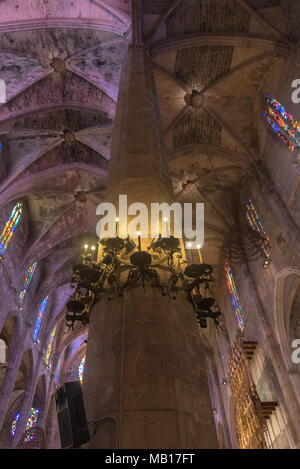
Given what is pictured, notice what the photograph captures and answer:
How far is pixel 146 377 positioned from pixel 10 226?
1370 centimetres

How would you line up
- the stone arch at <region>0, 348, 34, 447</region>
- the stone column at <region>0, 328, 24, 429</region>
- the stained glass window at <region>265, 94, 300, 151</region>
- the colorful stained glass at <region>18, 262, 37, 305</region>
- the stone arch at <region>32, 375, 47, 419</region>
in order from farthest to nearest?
the stone arch at <region>32, 375, 47, 419</region> → the stone arch at <region>0, 348, 34, 447</region> → the colorful stained glass at <region>18, 262, 37, 305</region> → the stone column at <region>0, 328, 24, 429</region> → the stained glass window at <region>265, 94, 300, 151</region>

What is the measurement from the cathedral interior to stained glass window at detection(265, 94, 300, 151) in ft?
0.23

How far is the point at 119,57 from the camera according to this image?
12047 millimetres

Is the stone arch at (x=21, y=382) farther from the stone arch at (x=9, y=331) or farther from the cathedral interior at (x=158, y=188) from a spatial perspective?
the stone arch at (x=9, y=331)

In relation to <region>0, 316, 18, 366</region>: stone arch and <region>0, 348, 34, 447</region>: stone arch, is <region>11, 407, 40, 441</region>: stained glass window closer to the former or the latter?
<region>0, 348, 34, 447</region>: stone arch

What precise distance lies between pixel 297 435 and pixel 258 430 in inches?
56.4

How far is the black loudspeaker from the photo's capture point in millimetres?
2418

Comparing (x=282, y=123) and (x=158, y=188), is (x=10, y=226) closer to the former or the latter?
(x=158, y=188)

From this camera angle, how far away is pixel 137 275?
3502mm
